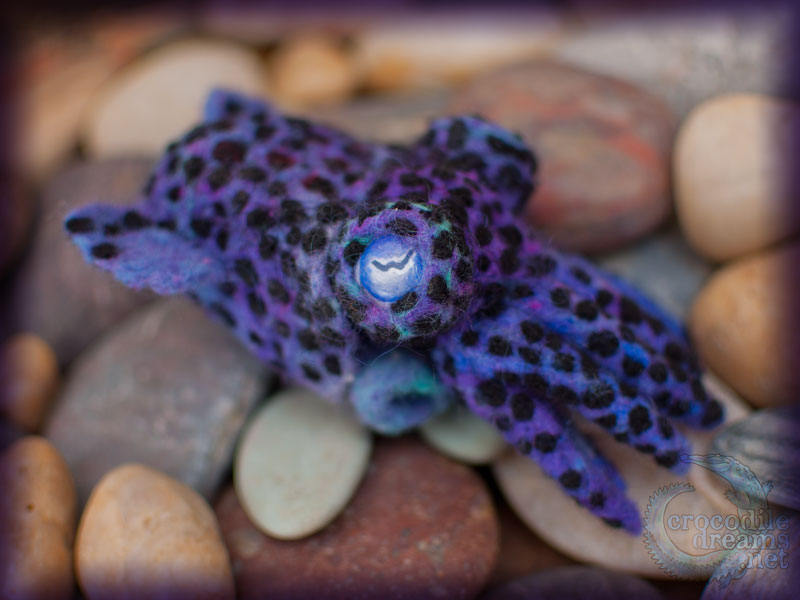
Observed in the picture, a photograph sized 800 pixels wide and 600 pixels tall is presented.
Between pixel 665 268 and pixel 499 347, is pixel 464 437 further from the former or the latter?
pixel 665 268

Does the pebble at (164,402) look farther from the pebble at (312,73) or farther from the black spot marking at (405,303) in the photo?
the pebble at (312,73)

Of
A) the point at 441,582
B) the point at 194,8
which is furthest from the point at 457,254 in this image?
the point at 194,8

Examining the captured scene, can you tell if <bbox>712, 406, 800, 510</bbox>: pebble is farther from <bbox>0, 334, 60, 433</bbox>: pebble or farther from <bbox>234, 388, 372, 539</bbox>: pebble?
<bbox>0, 334, 60, 433</bbox>: pebble

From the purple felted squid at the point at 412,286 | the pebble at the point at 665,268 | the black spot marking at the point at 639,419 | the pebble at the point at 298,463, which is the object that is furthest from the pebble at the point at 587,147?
the pebble at the point at 298,463

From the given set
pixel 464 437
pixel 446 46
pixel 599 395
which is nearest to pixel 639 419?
pixel 599 395

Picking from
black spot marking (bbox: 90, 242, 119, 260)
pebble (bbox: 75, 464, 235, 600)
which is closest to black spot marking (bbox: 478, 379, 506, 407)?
pebble (bbox: 75, 464, 235, 600)

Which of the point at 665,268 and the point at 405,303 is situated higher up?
the point at 405,303
